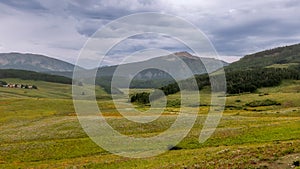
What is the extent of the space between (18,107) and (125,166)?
389ft

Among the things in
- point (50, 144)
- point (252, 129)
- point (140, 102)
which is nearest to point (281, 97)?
point (140, 102)

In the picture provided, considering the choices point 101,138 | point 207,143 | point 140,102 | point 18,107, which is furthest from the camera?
point 140,102

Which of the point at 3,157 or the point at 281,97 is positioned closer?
the point at 3,157

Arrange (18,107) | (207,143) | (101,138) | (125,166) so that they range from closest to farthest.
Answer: (125,166)
(207,143)
(101,138)
(18,107)

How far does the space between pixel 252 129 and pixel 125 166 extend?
21.9m

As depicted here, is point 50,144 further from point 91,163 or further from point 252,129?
point 252,129

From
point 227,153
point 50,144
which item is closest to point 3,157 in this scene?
point 50,144

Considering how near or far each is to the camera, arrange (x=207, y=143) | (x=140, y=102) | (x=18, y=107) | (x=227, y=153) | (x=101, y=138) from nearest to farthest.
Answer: (x=227, y=153) → (x=207, y=143) → (x=101, y=138) → (x=18, y=107) → (x=140, y=102)

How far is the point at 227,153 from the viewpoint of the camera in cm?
3181

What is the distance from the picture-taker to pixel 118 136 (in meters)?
55.1

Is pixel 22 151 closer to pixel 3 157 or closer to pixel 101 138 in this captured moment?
pixel 3 157

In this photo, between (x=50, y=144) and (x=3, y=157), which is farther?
(x=50, y=144)

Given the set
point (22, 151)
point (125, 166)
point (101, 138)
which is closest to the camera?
point (125, 166)

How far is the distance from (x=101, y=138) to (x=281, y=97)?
4541 inches
